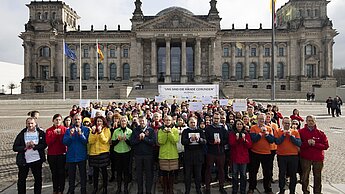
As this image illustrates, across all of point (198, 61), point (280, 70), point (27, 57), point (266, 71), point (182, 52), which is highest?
point (182, 52)

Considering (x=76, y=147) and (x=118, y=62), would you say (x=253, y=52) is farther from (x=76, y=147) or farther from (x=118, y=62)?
(x=76, y=147)

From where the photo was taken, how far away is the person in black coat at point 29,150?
22.6 ft

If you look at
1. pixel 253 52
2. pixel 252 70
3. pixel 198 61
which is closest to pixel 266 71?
pixel 252 70

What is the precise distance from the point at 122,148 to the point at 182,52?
206 ft

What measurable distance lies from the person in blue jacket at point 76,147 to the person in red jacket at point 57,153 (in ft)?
0.76

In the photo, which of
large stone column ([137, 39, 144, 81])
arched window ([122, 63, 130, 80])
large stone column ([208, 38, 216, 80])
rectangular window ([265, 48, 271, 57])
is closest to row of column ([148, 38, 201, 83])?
large stone column ([208, 38, 216, 80])

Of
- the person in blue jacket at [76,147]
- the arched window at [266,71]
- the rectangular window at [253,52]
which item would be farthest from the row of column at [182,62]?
the person in blue jacket at [76,147]

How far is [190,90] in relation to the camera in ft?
71.3

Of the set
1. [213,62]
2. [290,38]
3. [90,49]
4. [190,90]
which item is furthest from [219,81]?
[190,90]

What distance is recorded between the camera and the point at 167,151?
7512 millimetres

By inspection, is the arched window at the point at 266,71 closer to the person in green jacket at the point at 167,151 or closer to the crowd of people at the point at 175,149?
the crowd of people at the point at 175,149

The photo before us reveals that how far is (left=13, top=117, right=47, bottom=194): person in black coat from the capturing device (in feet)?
22.6

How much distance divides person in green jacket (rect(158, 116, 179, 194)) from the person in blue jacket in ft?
6.57

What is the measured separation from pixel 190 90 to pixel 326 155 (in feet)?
37.6
